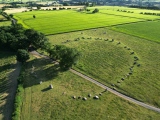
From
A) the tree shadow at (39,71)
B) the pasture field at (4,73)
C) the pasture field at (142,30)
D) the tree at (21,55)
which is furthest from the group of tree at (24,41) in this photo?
the pasture field at (142,30)

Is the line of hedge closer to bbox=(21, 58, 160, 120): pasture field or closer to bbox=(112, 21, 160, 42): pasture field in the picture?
bbox=(21, 58, 160, 120): pasture field

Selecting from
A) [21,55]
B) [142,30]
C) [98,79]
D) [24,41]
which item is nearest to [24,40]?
[24,41]

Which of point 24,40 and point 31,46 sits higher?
point 24,40

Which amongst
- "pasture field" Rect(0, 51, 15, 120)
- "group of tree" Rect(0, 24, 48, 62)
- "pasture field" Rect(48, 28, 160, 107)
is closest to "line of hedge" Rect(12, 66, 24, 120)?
"pasture field" Rect(0, 51, 15, 120)

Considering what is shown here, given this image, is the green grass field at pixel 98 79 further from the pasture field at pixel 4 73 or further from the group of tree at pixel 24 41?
the group of tree at pixel 24 41

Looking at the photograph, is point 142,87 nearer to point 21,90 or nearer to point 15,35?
point 21,90

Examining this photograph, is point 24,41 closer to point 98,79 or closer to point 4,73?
point 4,73
